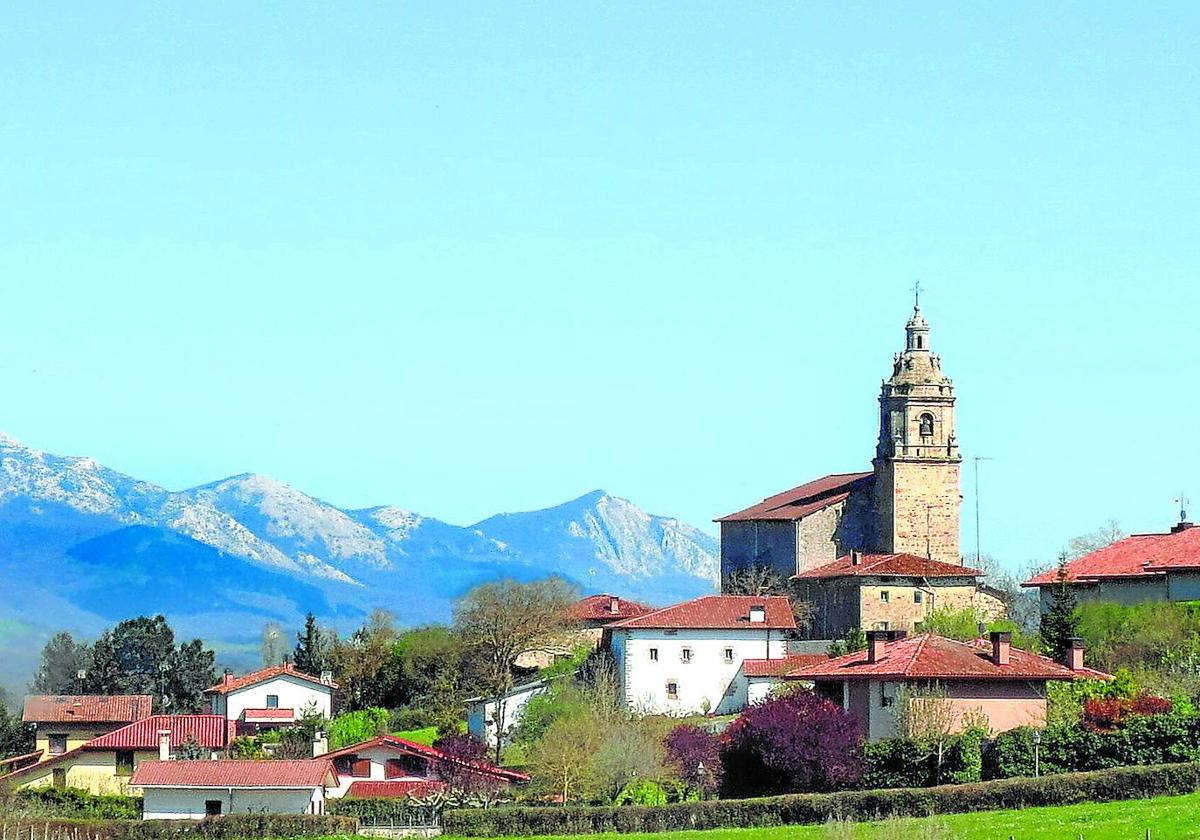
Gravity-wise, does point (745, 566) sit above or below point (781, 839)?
above

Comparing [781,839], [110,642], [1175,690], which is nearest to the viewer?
[781,839]

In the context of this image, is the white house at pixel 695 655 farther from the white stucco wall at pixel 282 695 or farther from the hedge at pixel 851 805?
the hedge at pixel 851 805

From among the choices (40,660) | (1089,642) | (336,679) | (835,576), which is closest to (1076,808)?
(1089,642)

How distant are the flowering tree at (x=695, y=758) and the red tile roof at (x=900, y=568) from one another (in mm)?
16711

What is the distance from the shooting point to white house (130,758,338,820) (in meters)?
60.7

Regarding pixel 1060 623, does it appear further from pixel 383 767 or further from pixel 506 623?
pixel 506 623

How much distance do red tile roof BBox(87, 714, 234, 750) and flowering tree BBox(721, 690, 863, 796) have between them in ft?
84.2

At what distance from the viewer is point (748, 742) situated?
2060 inches

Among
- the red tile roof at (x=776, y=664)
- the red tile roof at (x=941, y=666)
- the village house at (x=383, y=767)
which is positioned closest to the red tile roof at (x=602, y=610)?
the red tile roof at (x=776, y=664)

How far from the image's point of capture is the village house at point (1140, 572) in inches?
2527

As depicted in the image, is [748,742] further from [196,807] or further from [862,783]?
[196,807]

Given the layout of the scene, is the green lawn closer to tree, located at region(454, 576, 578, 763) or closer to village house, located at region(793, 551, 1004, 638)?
village house, located at region(793, 551, 1004, 638)

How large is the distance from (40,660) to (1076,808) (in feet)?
274

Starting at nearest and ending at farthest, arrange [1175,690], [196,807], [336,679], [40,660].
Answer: [1175,690] < [196,807] < [336,679] < [40,660]
